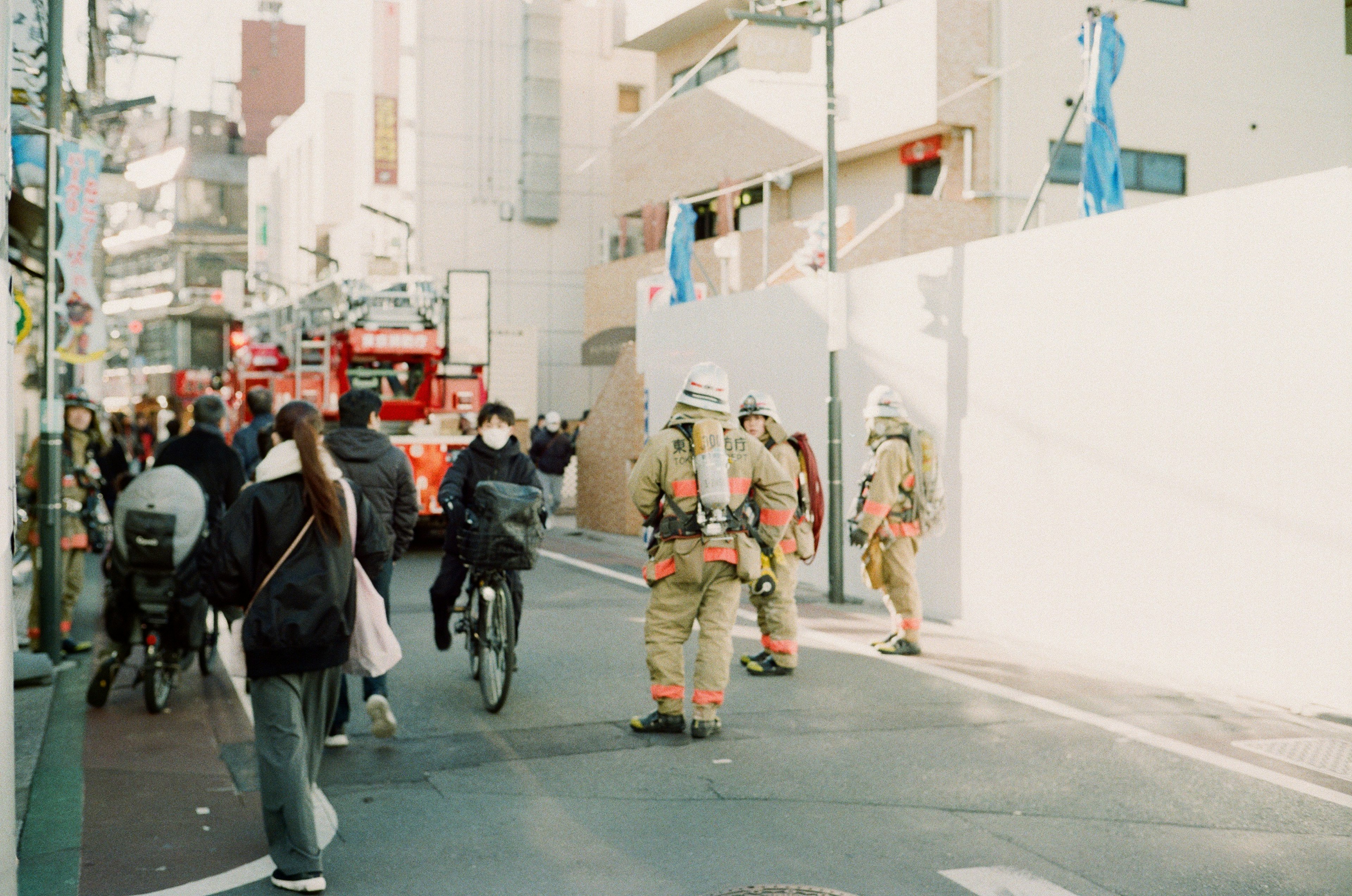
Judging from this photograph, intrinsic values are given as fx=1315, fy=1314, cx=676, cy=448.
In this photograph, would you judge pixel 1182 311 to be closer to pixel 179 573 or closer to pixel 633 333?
pixel 179 573

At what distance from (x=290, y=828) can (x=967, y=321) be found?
7.62 m

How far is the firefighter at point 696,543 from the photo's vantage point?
6859 millimetres

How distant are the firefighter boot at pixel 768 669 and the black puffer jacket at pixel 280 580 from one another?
4.24 meters

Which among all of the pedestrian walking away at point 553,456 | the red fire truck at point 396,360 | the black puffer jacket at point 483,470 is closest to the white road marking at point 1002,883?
the black puffer jacket at point 483,470

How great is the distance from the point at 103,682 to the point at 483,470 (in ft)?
8.28

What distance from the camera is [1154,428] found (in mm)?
8859

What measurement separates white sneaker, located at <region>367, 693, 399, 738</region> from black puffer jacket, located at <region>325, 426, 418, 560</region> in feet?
2.60

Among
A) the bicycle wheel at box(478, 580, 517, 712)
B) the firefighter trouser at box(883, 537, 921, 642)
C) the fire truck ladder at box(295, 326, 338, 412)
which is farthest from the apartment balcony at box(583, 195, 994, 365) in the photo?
the bicycle wheel at box(478, 580, 517, 712)

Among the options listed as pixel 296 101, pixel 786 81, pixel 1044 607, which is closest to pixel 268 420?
pixel 1044 607

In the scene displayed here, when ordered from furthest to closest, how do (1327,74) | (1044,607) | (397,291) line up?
(1327,74) → (397,291) → (1044,607)

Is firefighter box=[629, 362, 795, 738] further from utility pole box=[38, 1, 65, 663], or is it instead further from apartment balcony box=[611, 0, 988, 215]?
apartment balcony box=[611, 0, 988, 215]

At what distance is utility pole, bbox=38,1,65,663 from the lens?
27.6 ft

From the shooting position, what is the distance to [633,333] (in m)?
29.7

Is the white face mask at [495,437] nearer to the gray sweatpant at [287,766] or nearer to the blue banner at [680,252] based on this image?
the gray sweatpant at [287,766]
